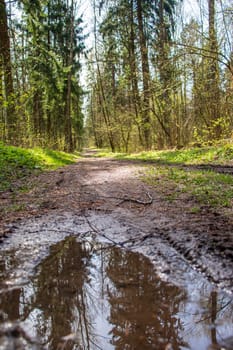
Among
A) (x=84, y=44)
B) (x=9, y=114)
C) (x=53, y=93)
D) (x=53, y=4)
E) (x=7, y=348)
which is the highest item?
(x=53, y=4)

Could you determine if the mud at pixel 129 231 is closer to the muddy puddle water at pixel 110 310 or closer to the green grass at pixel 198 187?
the muddy puddle water at pixel 110 310

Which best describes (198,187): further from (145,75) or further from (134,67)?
(134,67)

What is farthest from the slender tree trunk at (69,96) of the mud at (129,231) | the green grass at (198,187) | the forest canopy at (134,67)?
the mud at (129,231)

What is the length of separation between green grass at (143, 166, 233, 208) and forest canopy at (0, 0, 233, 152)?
3.01 m

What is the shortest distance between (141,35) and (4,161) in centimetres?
1207

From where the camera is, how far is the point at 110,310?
190cm

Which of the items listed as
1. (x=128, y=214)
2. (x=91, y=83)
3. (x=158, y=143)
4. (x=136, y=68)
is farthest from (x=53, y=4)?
(x=128, y=214)

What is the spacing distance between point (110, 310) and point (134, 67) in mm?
13594

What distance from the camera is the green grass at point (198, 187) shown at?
14.2 feet

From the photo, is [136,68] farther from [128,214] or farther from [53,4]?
[128,214]

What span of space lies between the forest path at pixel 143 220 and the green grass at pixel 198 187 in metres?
0.21

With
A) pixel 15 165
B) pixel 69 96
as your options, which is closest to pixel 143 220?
pixel 15 165

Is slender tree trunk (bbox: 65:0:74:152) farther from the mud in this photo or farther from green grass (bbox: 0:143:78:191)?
the mud

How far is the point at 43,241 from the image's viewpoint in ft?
10.2
